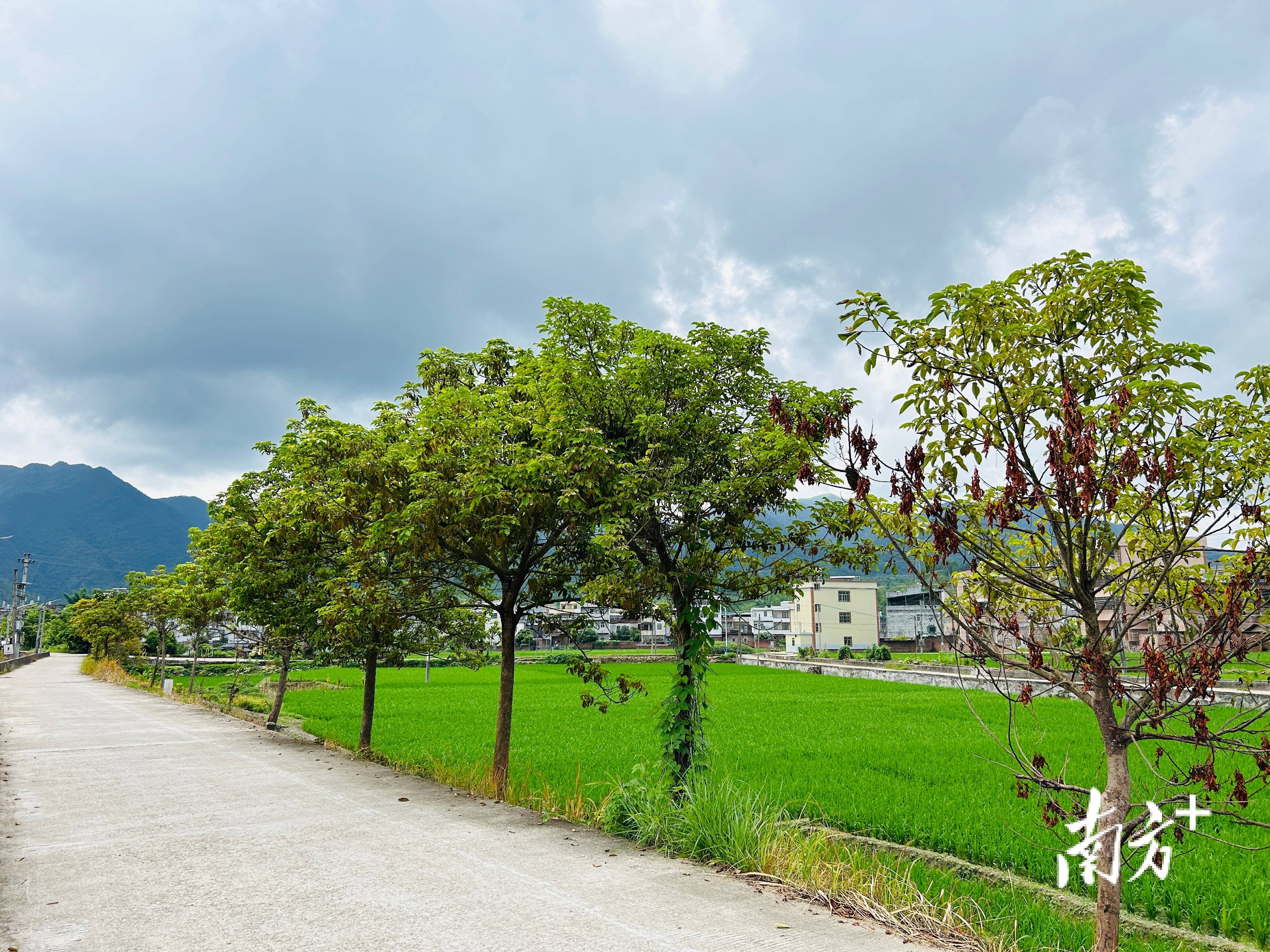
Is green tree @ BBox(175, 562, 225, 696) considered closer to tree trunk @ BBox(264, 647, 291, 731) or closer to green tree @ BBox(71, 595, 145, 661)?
tree trunk @ BBox(264, 647, 291, 731)

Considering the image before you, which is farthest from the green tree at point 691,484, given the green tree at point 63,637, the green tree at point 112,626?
the green tree at point 63,637

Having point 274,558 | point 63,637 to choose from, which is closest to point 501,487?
point 274,558

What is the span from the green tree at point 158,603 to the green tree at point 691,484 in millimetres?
24005

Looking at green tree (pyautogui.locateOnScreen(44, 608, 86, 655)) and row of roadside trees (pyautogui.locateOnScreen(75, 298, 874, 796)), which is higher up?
row of roadside trees (pyautogui.locateOnScreen(75, 298, 874, 796))

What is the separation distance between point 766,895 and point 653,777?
3501 millimetres

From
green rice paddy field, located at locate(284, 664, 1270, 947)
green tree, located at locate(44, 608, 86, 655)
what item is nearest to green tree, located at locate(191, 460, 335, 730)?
green rice paddy field, located at locate(284, 664, 1270, 947)

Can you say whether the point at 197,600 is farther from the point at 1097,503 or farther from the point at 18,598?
the point at 18,598

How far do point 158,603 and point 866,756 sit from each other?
3141 centimetres

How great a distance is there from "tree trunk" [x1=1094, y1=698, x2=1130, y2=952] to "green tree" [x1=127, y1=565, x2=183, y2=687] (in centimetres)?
2856

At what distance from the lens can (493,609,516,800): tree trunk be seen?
10.5m

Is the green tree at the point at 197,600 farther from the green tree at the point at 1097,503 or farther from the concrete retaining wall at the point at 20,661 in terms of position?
the concrete retaining wall at the point at 20,661

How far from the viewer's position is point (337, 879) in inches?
258

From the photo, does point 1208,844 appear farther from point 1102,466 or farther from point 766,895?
point 1102,466

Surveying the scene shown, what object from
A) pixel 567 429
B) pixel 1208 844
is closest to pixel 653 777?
pixel 567 429
